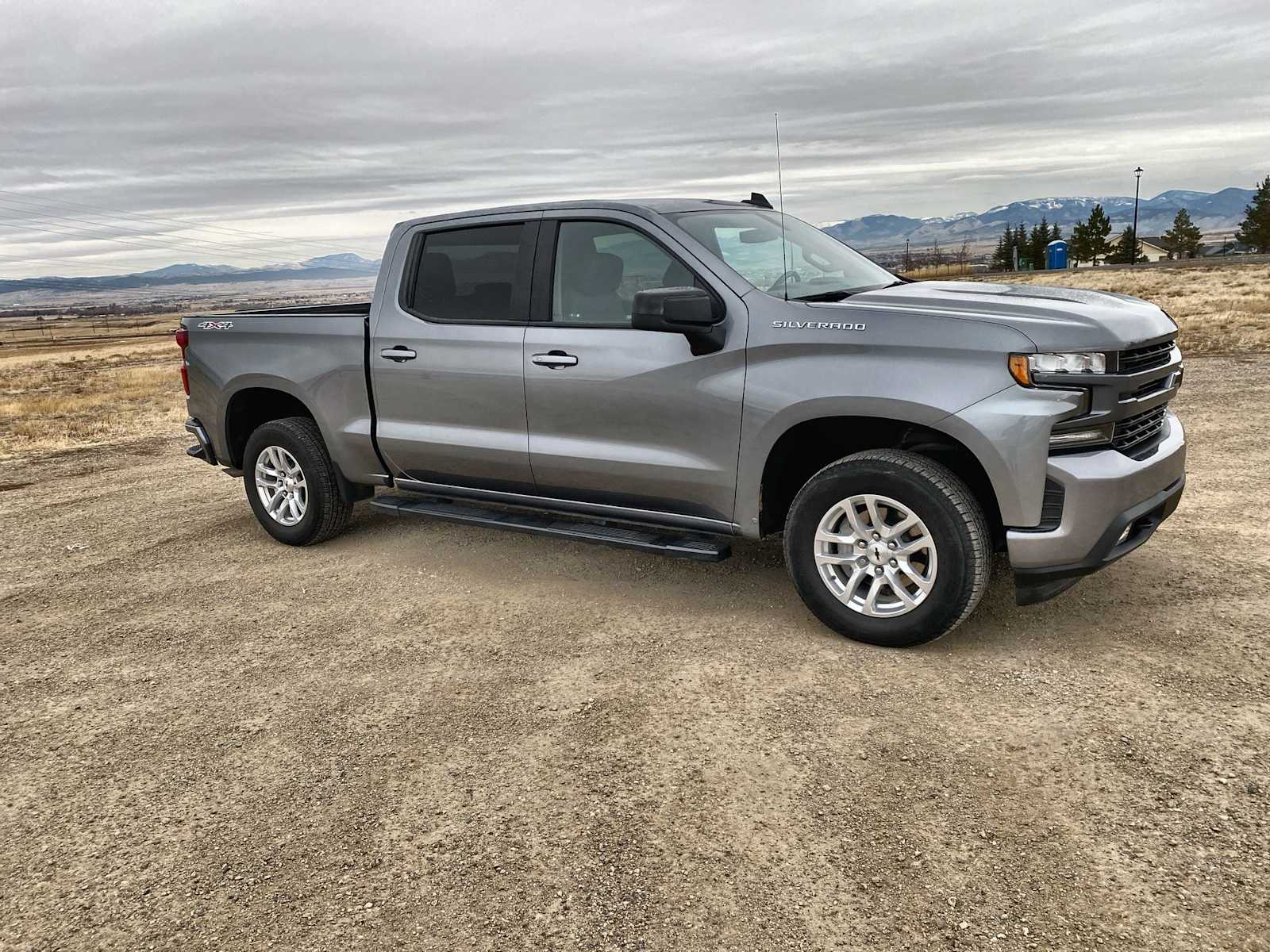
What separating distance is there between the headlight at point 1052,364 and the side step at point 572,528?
1.49m

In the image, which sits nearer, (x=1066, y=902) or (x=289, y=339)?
(x=1066, y=902)

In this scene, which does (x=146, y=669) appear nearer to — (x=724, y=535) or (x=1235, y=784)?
(x=724, y=535)

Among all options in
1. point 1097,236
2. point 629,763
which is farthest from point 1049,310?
point 1097,236

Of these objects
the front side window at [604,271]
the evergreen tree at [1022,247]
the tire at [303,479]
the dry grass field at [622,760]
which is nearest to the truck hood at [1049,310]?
the front side window at [604,271]

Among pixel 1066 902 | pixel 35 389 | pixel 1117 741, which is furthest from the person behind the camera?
pixel 35 389

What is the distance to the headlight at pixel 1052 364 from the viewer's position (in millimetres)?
3785

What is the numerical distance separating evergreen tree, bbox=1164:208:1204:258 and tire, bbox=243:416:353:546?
3980 inches

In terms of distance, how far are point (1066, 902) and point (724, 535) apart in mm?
2434

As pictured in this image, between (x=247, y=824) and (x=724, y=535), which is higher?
(x=724, y=535)

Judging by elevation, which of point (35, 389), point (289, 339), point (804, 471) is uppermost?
point (289, 339)

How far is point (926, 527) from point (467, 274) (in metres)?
2.84

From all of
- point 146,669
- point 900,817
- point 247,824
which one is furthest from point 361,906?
point 146,669

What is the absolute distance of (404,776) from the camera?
11.4 feet

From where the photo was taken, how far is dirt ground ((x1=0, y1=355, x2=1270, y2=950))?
8.82ft
